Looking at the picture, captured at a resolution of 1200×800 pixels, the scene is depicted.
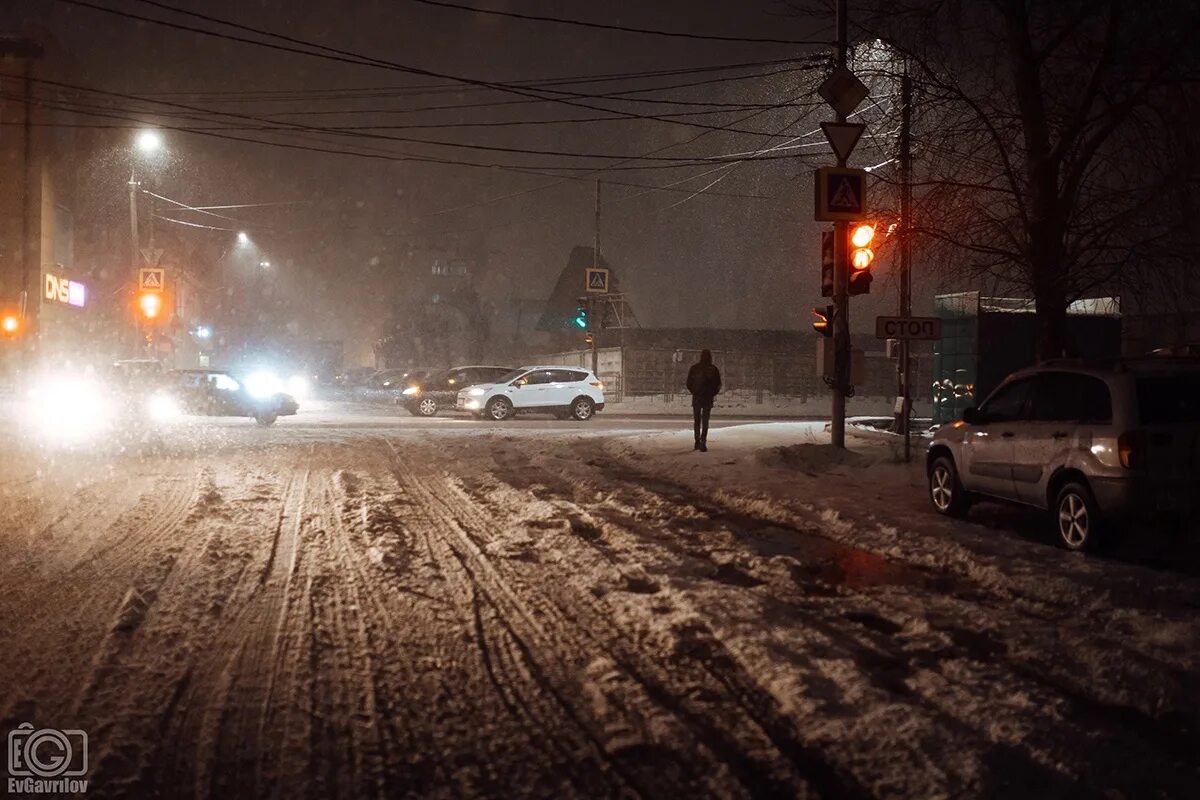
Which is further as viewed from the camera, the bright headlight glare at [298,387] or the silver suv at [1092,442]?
the bright headlight glare at [298,387]

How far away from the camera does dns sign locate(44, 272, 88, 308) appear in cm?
3159

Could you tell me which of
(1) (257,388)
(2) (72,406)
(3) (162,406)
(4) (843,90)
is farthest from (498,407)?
(4) (843,90)

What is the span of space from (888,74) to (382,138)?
12363 millimetres

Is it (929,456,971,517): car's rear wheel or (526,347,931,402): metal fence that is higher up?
(526,347,931,402): metal fence

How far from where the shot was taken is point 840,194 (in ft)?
47.0

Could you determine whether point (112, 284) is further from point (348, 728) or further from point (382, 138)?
point (348, 728)

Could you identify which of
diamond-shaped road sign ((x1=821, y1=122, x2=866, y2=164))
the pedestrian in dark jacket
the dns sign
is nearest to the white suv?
the pedestrian in dark jacket

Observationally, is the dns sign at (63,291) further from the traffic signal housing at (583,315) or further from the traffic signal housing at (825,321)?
the traffic signal housing at (825,321)

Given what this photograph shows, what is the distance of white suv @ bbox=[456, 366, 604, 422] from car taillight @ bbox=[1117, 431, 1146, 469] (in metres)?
22.4

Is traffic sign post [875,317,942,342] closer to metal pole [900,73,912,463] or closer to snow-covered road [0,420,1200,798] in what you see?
metal pole [900,73,912,463]

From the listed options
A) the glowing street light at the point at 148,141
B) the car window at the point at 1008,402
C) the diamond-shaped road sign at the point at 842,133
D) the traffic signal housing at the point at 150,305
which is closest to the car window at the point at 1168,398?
the car window at the point at 1008,402

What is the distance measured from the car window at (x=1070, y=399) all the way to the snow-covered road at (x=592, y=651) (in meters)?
1.19

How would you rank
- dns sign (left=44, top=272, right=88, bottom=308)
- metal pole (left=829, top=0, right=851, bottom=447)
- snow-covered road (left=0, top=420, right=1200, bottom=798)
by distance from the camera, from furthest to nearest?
dns sign (left=44, top=272, right=88, bottom=308)
metal pole (left=829, top=0, right=851, bottom=447)
snow-covered road (left=0, top=420, right=1200, bottom=798)

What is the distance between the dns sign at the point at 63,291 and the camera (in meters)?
31.6
